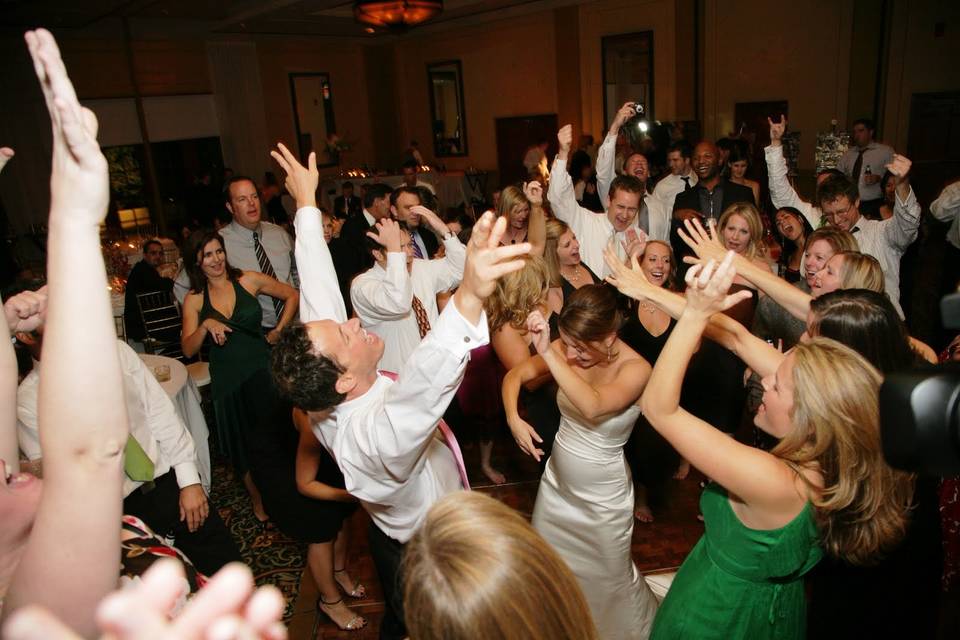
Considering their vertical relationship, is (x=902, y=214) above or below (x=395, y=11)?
below

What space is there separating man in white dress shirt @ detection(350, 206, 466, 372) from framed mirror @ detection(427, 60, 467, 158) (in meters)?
10.5

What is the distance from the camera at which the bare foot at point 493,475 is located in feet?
10.9

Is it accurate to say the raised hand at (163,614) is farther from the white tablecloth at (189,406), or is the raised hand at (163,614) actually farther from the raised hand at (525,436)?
the white tablecloth at (189,406)

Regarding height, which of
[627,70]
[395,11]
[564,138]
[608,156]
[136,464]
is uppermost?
[395,11]

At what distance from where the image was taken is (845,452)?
4.06 feet

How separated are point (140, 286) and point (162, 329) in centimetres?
48

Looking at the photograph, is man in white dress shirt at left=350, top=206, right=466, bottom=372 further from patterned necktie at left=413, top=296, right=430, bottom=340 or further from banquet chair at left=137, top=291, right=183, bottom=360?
banquet chair at left=137, top=291, right=183, bottom=360

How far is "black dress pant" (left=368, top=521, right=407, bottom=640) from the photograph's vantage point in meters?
1.72

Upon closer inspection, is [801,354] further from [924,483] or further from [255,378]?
[255,378]

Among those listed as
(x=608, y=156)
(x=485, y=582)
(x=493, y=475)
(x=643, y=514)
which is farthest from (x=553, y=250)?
(x=485, y=582)

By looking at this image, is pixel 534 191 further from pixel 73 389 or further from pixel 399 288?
pixel 73 389

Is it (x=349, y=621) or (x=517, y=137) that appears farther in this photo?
(x=517, y=137)

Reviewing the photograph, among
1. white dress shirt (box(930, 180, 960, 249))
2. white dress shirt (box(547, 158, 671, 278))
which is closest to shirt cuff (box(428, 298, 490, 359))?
white dress shirt (box(547, 158, 671, 278))

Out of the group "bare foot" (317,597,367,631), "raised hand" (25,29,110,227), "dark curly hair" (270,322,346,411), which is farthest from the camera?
"bare foot" (317,597,367,631)
